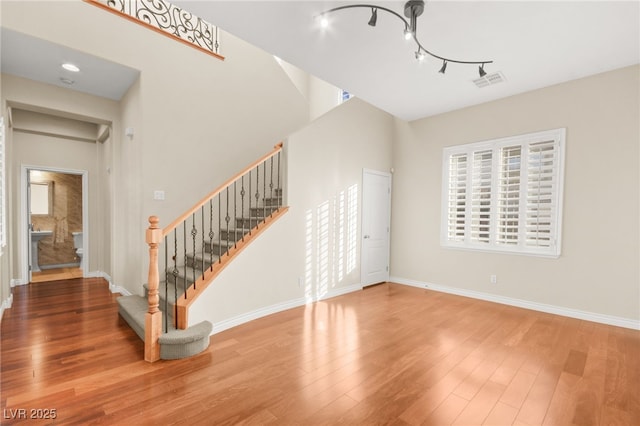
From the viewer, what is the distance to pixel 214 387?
85.4 inches

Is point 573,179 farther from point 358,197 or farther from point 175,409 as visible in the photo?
point 175,409

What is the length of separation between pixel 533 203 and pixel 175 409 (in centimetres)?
473

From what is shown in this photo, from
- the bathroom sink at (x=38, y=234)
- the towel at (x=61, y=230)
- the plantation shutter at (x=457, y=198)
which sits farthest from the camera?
the towel at (x=61, y=230)

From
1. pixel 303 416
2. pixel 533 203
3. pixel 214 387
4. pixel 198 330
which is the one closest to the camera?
pixel 303 416

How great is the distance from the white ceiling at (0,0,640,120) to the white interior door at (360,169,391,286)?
1.62 meters

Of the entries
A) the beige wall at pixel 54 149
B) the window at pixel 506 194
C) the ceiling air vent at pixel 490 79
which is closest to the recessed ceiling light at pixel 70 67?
the beige wall at pixel 54 149

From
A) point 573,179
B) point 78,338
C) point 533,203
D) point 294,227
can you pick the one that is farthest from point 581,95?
point 78,338

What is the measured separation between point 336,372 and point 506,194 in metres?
3.59

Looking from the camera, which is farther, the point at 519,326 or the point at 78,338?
the point at 519,326

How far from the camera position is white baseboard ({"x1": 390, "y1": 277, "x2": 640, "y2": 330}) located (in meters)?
3.45

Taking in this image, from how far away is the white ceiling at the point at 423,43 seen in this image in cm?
245

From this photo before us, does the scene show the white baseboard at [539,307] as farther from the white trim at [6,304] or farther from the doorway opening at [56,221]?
the doorway opening at [56,221]

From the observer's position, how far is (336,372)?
239cm

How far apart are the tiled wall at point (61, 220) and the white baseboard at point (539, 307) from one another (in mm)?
7805
